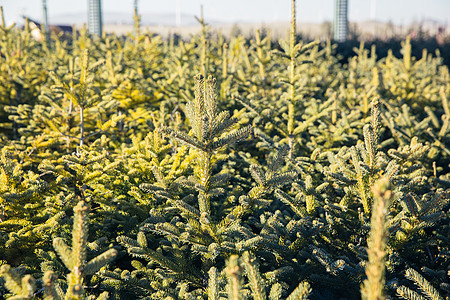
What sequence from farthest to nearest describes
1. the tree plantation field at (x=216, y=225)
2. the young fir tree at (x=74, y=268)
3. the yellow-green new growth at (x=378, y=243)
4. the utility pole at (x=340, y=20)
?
the utility pole at (x=340, y=20) < the tree plantation field at (x=216, y=225) < the young fir tree at (x=74, y=268) < the yellow-green new growth at (x=378, y=243)

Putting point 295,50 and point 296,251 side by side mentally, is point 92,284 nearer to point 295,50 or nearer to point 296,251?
point 296,251

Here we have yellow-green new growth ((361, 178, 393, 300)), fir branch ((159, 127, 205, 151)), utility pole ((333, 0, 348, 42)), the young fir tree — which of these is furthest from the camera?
utility pole ((333, 0, 348, 42))

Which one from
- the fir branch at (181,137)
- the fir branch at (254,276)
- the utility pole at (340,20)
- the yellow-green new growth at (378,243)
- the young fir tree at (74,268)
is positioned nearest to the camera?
the yellow-green new growth at (378,243)

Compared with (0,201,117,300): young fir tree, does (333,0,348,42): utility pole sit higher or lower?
higher

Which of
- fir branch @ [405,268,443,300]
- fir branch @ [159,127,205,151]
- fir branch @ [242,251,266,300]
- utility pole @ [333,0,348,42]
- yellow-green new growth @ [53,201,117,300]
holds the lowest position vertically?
fir branch @ [405,268,443,300]

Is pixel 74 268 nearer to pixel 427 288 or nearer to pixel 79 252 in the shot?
pixel 79 252

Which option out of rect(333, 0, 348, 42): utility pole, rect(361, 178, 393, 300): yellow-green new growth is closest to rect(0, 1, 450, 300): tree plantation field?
rect(361, 178, 393, 300): yellow-green new growth

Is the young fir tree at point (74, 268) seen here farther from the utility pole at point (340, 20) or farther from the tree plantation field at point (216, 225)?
the utility pole at point (340, 20)

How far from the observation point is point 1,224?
2.40 metres

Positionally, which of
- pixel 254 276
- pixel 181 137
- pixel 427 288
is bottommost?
pixel 427 288

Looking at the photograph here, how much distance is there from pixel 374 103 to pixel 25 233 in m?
2.46

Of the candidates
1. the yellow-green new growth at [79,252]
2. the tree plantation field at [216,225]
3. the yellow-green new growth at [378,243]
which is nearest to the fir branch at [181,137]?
the tree plantation field at [216,225]

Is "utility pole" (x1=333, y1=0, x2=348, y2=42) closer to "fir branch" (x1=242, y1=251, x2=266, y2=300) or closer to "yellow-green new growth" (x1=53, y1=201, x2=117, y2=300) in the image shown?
"fir branch" (x1=242, y1=251, x2=266, y2=300)

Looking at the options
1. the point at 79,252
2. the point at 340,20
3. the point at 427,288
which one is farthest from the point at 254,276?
the point at 340,20
